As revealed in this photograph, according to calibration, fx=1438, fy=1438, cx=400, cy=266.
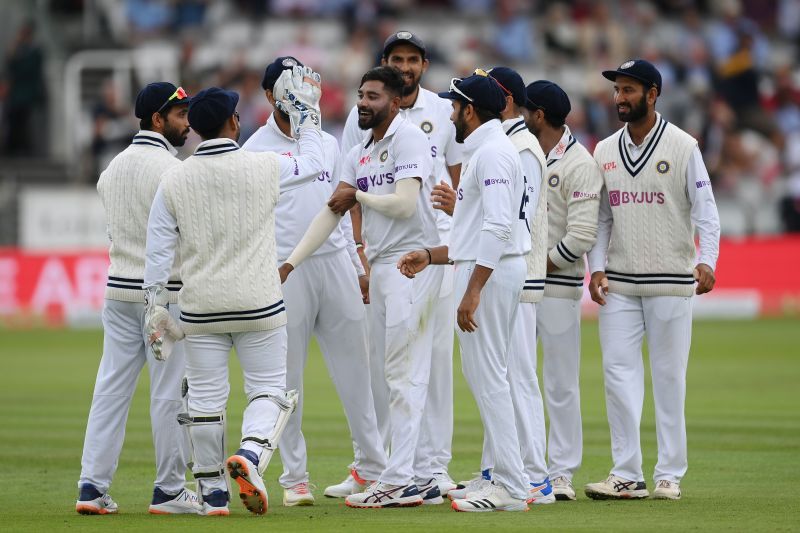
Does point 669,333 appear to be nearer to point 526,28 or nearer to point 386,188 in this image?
point 386,188

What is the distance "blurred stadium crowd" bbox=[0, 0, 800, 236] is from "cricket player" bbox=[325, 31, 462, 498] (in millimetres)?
18550

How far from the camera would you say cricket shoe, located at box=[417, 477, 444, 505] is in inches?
374

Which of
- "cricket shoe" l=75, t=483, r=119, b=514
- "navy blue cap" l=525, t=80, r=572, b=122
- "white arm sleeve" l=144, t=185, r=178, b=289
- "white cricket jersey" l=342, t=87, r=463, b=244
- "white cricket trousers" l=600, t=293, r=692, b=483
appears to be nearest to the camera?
"white arm sleeve" l=144, t=185, r=178, b=289

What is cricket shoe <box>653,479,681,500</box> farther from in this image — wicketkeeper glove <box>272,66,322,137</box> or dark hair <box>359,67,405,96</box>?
wicketkeeper glove <box>272,66,322,137</box>

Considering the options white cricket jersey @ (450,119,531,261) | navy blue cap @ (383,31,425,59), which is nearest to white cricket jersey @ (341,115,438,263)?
white cricket jersey @ (450,119,531,261)

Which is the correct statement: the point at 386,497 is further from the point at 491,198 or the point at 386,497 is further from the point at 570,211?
the point at 570,211

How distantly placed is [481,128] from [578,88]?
22656 mm

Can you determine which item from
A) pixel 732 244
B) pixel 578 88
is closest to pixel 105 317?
pixel 732 244

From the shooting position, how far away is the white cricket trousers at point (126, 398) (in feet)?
30.0

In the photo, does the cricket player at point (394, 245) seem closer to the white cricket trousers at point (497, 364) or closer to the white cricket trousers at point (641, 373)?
the white cricket trousers at point (497, 364)

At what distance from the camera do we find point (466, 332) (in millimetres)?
8906

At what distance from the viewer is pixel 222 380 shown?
8766 mm

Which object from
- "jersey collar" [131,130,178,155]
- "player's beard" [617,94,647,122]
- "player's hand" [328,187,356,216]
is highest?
"player's beard" [617,94,647,122]

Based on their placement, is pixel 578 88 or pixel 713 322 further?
pixel 578 88
